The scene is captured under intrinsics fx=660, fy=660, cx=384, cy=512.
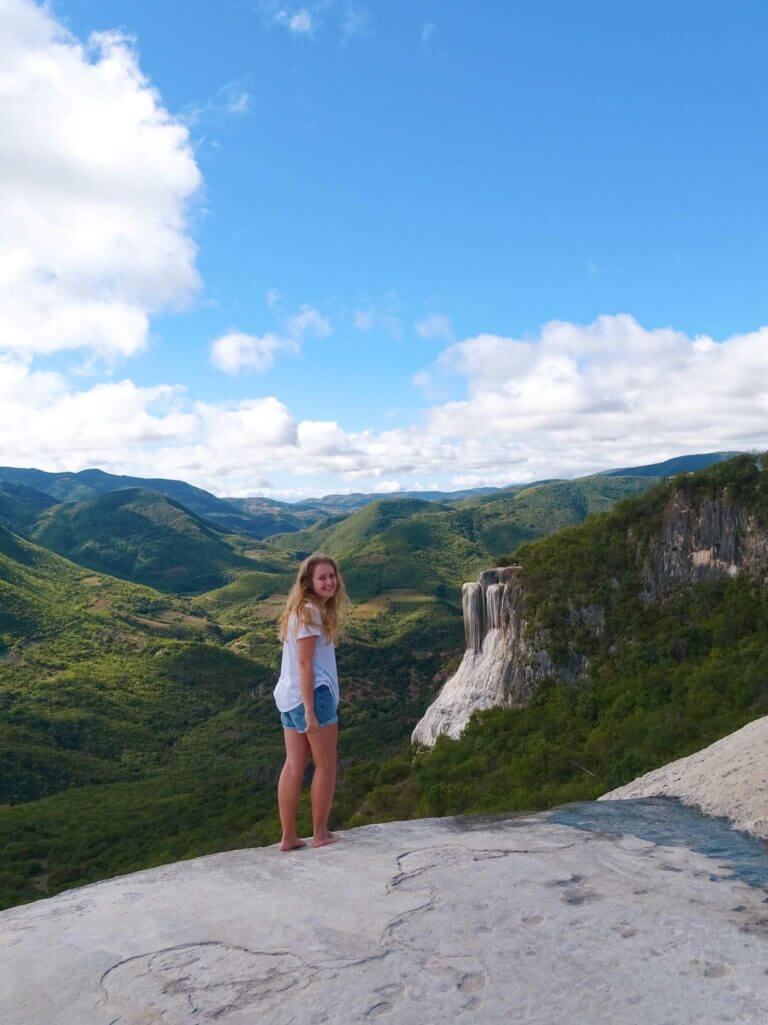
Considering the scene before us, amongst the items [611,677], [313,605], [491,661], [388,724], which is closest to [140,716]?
[388,724]

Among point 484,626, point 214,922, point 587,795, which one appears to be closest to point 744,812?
point 214,922

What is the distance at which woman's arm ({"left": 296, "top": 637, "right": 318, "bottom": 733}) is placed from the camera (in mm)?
6402

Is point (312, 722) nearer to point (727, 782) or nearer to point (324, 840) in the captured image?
point (324, 840)

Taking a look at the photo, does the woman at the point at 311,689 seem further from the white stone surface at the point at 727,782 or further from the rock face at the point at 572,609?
the rock face at the point at 572,609

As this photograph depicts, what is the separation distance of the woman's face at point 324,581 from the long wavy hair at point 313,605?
0.03 m

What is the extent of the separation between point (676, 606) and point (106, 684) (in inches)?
3854

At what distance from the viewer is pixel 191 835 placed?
1505 inches

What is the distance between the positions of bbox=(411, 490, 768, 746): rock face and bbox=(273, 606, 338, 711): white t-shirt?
88.3 ft

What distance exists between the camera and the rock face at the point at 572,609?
3008cm

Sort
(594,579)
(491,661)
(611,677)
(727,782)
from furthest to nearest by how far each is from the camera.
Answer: (491,661) → (594,579) → (611,677) → (727,782)

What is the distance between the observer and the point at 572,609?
32.8 metres

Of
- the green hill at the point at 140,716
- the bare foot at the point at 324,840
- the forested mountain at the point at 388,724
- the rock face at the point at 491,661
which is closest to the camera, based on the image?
the bare foot at the point at 324,840

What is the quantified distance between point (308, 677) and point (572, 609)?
2845cm

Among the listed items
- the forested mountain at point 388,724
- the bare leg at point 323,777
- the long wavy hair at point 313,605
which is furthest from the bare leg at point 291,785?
the forested mountain at point 388,724
